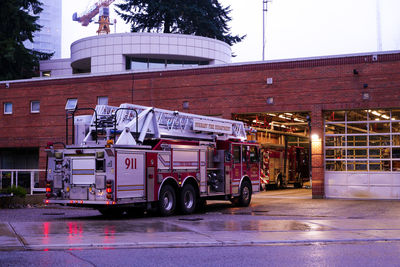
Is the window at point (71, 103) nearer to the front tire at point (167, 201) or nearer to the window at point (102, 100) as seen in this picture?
the window at point (102, 100)

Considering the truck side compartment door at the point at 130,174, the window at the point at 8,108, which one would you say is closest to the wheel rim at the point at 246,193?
the truck side compartment door at the point at 130,174

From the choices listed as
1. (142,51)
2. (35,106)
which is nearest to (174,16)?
(142,51)

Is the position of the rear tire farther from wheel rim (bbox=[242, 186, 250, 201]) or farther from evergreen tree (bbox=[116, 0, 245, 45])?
evergreen tree (bbox=[116, 0, 245, 45])

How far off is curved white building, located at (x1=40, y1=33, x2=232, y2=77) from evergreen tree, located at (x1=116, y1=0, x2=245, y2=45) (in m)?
9.83

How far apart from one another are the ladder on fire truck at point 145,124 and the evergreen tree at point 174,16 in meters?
31.4

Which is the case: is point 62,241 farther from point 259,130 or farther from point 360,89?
point 259,130

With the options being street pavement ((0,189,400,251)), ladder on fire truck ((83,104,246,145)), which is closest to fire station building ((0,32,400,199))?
ladder on fire truck ((83,104,246,145))

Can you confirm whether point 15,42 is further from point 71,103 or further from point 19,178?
point 19,178

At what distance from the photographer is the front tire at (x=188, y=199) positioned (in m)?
19.1

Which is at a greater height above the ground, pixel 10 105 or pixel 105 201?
pixel 10 105

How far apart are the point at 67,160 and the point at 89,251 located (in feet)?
22.7

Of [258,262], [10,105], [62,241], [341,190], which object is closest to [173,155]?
[62,241]

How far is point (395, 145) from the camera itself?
26219mm

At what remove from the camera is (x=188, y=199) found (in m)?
19.7
